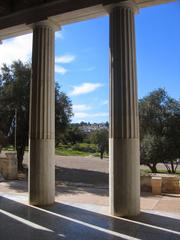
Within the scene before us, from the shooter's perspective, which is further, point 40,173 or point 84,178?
point 84,178

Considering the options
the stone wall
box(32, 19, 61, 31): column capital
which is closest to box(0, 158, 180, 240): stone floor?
the stone wall

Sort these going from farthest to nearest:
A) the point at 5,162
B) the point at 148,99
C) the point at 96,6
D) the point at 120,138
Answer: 1. the point at 148,99
2. the point at 5,162
3. the point at 96,6
4. the point at 120,138

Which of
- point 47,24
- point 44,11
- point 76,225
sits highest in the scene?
point 44,11

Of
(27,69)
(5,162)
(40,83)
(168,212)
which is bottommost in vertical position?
(168,212)

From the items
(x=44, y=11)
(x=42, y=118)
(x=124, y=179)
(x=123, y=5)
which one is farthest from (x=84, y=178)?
(x=123, y=5)

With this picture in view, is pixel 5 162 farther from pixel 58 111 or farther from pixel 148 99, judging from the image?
pixel 148 99

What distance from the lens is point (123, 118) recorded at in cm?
696

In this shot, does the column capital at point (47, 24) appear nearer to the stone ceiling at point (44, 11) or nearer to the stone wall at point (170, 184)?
the stone ceiling at point (44, 11)

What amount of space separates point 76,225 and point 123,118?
101 inches

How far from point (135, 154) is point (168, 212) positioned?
156 cm

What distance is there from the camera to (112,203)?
6.99m

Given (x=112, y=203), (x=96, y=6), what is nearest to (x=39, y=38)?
(x=96, y=6)

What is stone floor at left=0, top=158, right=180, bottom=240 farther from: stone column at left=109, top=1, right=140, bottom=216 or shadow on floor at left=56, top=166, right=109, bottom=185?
shadow on floor at left=56, top=166, right=109, bottom=185

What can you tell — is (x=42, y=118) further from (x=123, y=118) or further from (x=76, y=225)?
(x=76, y=225)
